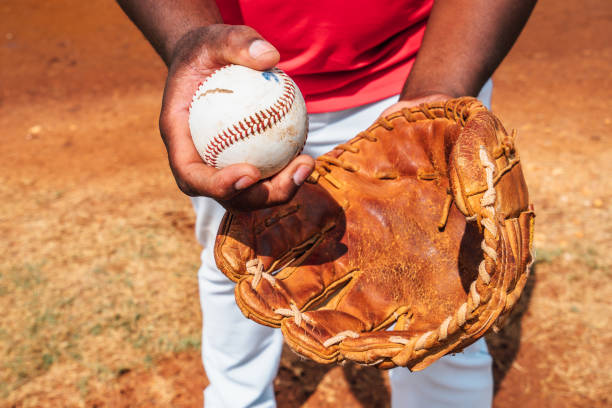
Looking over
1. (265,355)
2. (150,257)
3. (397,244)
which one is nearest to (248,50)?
(397,244)

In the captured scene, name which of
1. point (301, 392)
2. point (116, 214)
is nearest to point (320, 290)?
point (301, 392)

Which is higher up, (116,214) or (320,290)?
(320,290)

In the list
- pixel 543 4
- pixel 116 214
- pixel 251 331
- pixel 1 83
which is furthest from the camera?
pixel 543 4

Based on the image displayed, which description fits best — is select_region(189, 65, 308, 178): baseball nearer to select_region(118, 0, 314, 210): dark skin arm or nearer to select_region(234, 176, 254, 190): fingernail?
select_region(118, 0, 314, 210): dark skin arm

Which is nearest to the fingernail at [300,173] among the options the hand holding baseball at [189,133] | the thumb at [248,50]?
the hand holding baseball at [189,133]

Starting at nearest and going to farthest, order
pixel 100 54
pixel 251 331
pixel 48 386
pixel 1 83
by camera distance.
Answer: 1. pixel 251 331
2. pixel 48 386
3. pixel 1 83
4. pixel 100 54

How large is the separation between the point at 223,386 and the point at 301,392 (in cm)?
63

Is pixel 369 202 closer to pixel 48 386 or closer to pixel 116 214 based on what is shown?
pixel 48 386

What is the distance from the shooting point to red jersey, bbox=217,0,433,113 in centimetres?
186

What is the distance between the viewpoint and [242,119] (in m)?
1.56

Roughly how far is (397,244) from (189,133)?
757 mm

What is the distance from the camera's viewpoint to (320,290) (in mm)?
1668

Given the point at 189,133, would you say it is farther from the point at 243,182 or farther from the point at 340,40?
the point at 340,40

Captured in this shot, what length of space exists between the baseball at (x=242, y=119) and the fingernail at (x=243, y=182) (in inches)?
7.2
